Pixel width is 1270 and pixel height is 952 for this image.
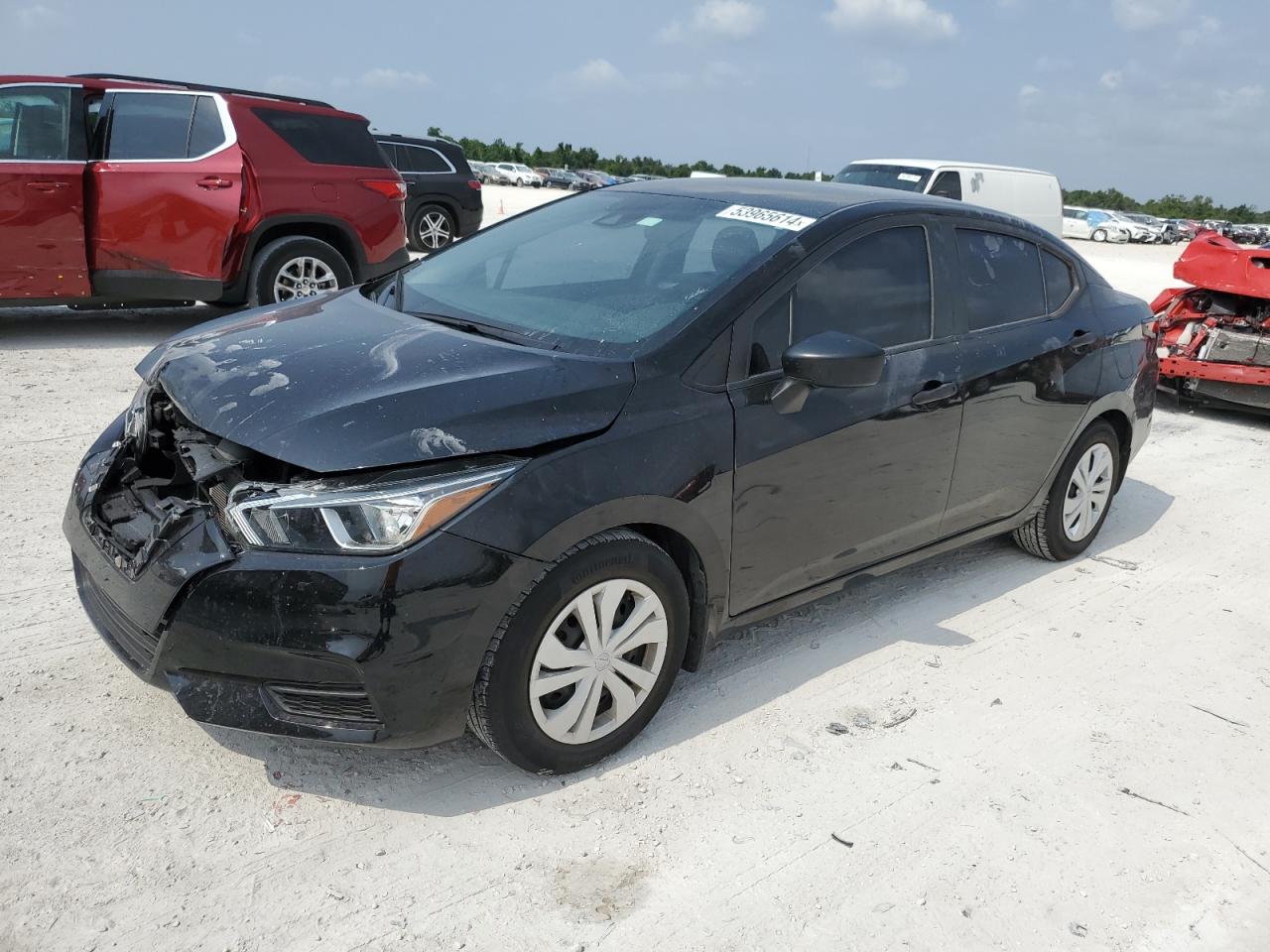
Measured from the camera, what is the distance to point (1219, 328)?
816 cm

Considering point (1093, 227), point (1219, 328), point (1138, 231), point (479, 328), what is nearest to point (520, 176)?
point (1093, 227)

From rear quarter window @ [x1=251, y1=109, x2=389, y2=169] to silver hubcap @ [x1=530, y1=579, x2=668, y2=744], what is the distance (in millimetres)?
6603

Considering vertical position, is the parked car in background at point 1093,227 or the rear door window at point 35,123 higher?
the parked car in background at point 1093,227

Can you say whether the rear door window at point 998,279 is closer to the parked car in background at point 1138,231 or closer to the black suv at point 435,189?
the black suv at point 435,189

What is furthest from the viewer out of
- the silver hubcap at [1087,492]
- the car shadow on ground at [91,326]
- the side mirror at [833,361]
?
the car shadow on ground at [91,326]

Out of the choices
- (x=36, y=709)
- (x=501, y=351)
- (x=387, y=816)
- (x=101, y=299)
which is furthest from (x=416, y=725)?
(x=101, y=299)

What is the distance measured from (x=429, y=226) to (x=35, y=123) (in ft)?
26.5

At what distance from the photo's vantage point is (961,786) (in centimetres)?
315

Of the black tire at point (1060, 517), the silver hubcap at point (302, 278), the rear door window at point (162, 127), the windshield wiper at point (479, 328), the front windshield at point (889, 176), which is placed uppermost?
the front windshield at point (889, 176)

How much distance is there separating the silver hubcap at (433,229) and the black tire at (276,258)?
6893 millimetres

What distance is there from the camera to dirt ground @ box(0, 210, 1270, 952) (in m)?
2.52

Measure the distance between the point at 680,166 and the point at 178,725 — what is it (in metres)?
77.0

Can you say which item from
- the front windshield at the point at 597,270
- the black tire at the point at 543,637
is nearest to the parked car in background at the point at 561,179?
the front windshield at the point at 597,270

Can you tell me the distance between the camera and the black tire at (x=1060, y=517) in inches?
188
